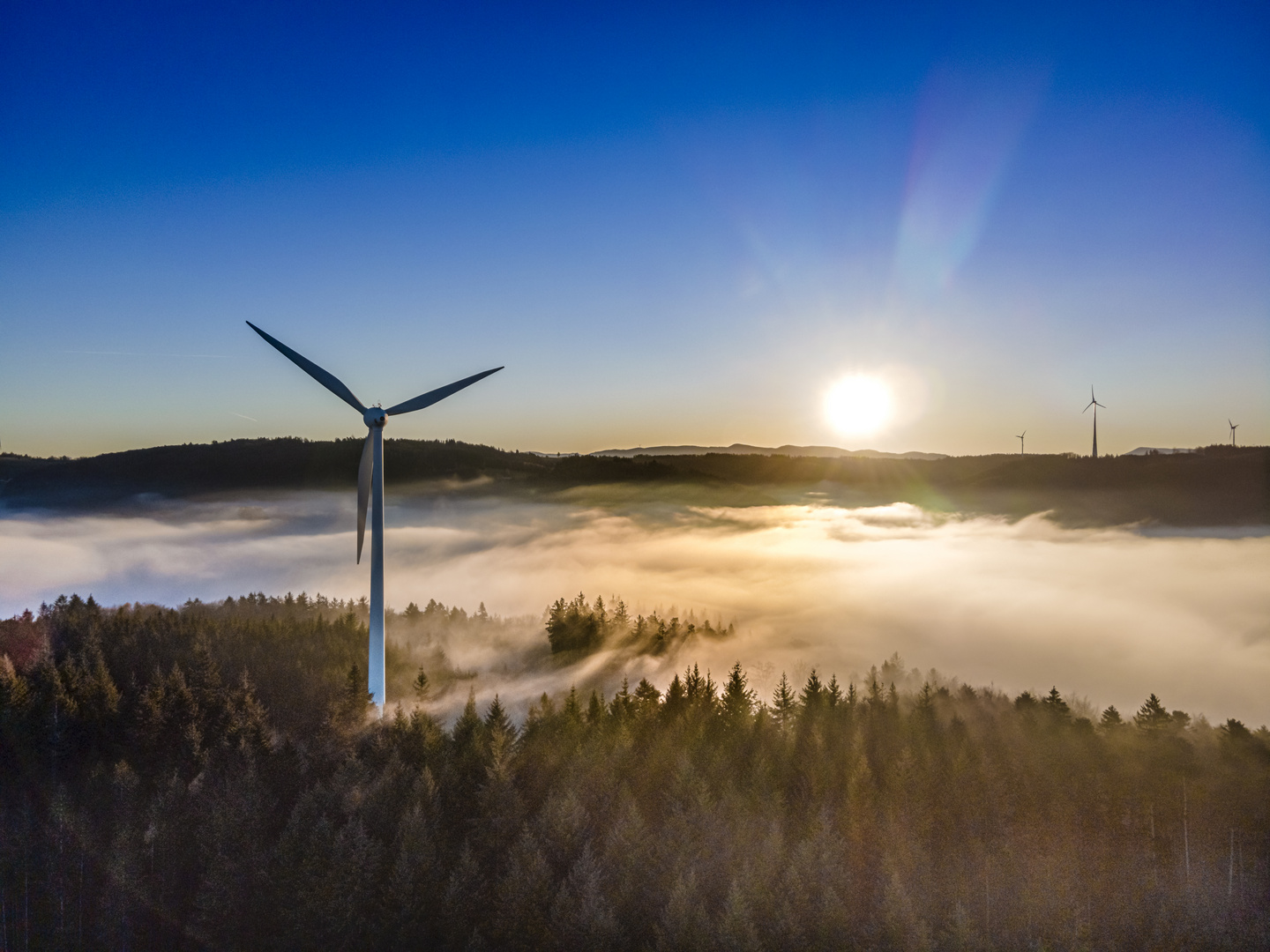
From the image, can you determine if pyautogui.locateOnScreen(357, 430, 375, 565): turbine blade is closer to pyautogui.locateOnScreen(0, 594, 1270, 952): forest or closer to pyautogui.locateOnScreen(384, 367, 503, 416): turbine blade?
pyautogui.locateOnScreen(384, 367, 503, 416): turbine blade

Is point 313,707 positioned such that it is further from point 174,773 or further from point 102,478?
point 102,478

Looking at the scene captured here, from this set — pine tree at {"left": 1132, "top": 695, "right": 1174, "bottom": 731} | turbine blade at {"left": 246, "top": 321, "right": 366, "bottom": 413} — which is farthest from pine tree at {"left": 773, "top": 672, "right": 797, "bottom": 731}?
turbine blade at {"left": 246, "top": 321, "right": 366, "bottom": 413}

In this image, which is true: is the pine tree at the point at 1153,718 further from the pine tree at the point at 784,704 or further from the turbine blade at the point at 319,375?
the turbine blade at the point at 319,375

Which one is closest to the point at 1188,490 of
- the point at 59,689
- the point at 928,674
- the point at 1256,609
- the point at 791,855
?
the point at 1256,609

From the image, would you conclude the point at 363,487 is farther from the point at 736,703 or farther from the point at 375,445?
the point at 736,703

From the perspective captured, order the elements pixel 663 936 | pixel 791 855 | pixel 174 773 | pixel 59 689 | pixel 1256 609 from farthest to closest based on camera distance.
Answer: pixel 1256 609
pixel 59 689
pixel 174 773
pixel 791 855
pixel 663 936

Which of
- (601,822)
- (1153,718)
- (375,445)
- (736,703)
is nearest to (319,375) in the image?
(375,445)

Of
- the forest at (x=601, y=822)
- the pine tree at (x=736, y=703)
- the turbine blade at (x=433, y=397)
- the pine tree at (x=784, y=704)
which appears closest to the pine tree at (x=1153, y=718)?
the forest at (x=601, y=822)
